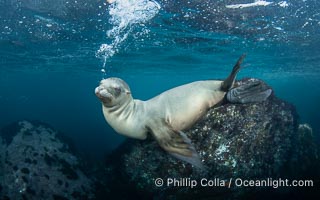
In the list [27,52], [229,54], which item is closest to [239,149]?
[229,54]

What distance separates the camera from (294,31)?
44.3ft

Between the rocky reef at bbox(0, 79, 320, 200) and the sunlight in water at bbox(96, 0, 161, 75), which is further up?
the sunlight in water at bbox(96, 0, 161, 75)

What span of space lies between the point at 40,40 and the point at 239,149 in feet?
47.4

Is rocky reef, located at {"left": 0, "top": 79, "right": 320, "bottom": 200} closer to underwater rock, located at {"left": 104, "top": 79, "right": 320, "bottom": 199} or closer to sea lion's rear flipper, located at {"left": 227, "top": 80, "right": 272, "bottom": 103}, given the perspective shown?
underwater rock, located at {"left": 104, "top": 79, "right": 320, "bottom": 199}

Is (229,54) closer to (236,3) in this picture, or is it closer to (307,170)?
(236,3)

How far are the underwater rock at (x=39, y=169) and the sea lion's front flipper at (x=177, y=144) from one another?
2.52 meters

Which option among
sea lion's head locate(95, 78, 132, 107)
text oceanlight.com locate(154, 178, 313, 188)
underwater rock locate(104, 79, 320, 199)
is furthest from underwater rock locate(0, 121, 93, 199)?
sea lion's head locate(95, 78, 132, 107)

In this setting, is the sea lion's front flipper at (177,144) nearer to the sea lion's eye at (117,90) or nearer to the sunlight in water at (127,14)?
the sea lion's eye at (117,90)

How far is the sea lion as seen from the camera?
14.2ft

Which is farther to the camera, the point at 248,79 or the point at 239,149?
the point at 248,79

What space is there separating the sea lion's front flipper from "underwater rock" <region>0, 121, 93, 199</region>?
252 centimetres

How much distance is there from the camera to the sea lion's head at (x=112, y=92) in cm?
436

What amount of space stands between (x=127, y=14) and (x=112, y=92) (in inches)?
286

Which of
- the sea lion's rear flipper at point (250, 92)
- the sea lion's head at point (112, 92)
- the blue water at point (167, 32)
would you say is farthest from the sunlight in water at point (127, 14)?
the sea lion's rear flipper at point (250, 92)
